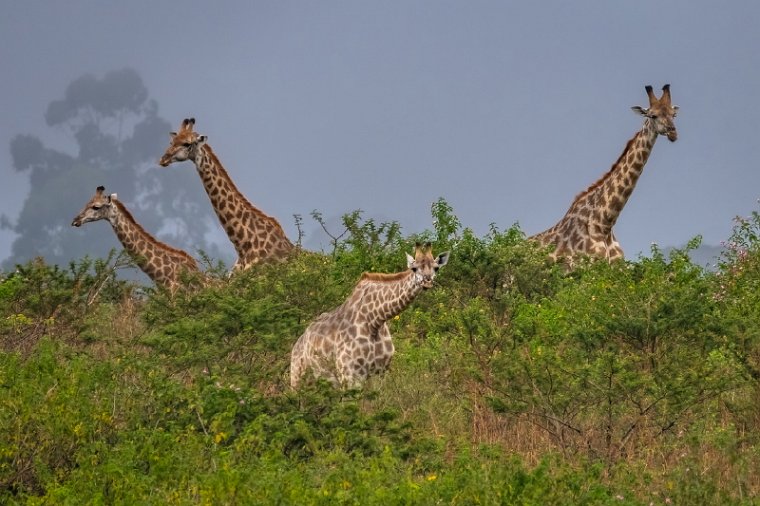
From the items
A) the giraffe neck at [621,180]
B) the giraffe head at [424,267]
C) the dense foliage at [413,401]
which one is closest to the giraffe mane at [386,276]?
the giraffe head at [424,267]

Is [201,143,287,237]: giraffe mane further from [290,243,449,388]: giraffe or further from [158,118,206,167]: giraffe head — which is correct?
[290,243,449,388]: giraffe

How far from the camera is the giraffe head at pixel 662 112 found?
23.9 metres

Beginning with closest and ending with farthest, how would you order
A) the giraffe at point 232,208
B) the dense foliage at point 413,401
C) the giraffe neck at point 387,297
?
the dense foliage at point 413,401
the giraffe neck at point 387,297
the giraffe at point 232,208

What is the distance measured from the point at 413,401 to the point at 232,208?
985 centimetres

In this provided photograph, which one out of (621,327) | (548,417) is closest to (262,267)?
(621,327)

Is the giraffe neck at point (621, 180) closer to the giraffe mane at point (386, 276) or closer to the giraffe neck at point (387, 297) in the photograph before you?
the giraffe mane at point (386, 276)

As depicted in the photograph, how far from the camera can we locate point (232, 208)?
24312mm

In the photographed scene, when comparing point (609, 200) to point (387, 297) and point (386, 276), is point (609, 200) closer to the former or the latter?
point (386, 276)

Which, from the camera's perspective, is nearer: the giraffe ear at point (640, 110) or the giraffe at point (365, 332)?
the giraffe at point (365, 332)

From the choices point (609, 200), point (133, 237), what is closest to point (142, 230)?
point (133, 237)

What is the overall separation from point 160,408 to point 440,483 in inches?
150

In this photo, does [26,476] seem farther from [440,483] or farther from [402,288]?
[402,288]

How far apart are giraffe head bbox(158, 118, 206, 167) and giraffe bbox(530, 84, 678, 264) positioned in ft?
20.9

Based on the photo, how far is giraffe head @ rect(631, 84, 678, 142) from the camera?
941 inches
